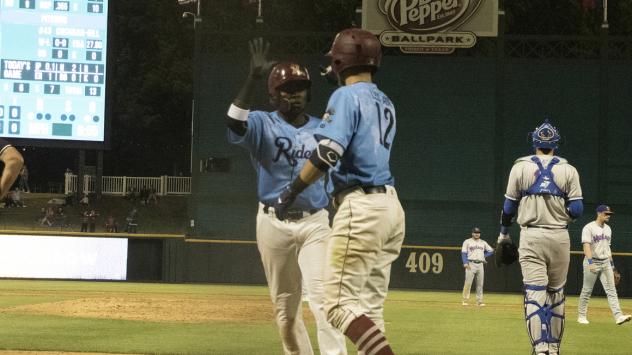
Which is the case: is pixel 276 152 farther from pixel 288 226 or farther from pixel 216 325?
pixel 216 325

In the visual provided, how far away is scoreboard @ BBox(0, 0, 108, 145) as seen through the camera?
21.9m

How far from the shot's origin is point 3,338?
38.6ft

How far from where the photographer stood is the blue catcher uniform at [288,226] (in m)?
7.10

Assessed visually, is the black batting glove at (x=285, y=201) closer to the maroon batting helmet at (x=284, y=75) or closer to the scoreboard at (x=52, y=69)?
the maroon batting helmet at (x=284, y=75)

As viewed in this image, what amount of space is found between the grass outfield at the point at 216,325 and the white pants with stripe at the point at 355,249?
197 inches

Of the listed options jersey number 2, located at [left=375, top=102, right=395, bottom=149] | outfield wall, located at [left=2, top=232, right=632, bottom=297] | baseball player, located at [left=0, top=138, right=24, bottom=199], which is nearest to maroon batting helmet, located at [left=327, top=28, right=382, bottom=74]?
jersey number 2, located at [left=375, top=102, right=395, bottom=149]

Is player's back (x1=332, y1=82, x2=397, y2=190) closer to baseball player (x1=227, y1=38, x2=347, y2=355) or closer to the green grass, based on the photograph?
baseball player (x1=227, y1=38, x2=347, y2=355)

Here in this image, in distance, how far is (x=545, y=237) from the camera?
8.95 meters

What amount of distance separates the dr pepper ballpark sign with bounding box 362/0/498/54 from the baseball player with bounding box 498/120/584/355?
15710 millimetres

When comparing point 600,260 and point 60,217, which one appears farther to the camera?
point 60,217

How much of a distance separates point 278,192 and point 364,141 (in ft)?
5.34

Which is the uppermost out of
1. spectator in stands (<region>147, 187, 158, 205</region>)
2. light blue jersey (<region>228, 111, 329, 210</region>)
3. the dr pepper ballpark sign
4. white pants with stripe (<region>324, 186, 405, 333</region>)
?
the dr pepper ballpark sign

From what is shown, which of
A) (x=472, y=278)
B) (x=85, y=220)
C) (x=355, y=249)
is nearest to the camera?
(x=355, y=249)

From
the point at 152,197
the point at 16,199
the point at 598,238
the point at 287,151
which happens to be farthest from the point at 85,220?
the point at 287,151
